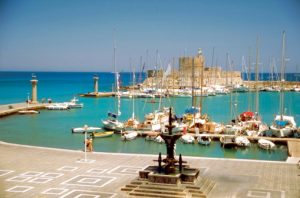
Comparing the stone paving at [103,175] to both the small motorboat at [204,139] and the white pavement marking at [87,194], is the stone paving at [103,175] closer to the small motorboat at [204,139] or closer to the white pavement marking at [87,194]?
the white pavement marking at [87,194]

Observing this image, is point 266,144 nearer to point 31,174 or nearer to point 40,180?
point 31,174

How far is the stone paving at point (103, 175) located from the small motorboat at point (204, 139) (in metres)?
12.7

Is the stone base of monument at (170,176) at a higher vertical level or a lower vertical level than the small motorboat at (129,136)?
higher

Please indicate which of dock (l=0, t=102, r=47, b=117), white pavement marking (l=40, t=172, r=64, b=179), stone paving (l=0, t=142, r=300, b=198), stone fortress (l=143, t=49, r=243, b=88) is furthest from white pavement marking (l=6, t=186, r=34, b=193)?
stone fortress (l=143, t=49, r=243, b=88)

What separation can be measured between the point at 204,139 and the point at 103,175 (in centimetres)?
1828

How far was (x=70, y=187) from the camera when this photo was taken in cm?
1579

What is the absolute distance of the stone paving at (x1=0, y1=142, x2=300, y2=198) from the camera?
1516 cm

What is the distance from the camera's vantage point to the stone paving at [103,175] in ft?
49.8

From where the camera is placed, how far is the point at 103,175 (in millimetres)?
17578

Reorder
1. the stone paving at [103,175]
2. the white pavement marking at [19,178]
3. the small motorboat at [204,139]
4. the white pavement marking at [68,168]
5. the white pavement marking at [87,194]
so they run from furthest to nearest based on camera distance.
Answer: the small motorboat at [204,139] < the white pavement marking at [68,168] < the white pavement marking at [19,178] < the stone paving at [103,175] < the white pavement marking at [87,194]

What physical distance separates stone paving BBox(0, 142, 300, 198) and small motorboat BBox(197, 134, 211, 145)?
12715mm

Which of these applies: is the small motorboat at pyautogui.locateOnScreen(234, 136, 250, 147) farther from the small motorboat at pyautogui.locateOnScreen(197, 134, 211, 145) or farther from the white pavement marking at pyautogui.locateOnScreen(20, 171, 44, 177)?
the white pavement marking at pyautogui.locateOnScreen(20, 171, 44, 177)

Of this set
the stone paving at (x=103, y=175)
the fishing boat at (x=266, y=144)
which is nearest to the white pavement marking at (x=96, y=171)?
the stone paving at (x=103, y=175)

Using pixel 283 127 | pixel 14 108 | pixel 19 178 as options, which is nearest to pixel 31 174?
pixel 19 178
